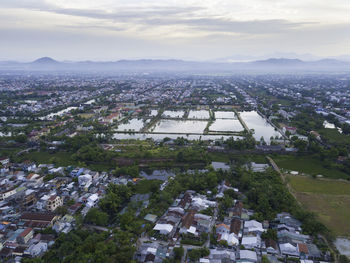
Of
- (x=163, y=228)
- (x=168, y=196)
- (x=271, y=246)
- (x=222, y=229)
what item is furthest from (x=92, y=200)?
(x=271, y=246)

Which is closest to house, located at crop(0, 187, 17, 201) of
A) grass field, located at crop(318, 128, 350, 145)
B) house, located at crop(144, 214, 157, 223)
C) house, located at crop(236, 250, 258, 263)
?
house, located at crop(144, 214, 157, 223)

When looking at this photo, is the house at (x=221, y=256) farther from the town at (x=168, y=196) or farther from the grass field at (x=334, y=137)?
the grass field at (x=334, y=137)

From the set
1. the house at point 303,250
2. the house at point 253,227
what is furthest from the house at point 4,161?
the house at point 303,250

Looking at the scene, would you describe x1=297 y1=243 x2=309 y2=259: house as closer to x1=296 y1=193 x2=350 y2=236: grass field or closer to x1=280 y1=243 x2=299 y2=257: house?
x1=280 y1=243 x2=299 y2=257: house

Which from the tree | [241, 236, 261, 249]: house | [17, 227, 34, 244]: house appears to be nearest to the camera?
[241, 236, 261, 249]: house

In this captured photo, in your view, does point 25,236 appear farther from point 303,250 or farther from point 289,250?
point 303,250

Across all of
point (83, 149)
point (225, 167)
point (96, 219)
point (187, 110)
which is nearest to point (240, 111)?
point (187, 110)

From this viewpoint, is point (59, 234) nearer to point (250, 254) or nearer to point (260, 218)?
point (250, 254)

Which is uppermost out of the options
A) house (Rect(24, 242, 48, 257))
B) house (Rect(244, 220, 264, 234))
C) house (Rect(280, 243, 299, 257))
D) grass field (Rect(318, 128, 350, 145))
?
grass field (Rect(318, 128, 350, 145))
